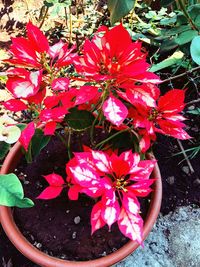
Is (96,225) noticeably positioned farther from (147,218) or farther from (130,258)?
(130,258)

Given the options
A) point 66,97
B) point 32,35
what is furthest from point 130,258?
point 32,35

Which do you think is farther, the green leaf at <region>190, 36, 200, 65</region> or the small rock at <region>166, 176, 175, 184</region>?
the small rock at <region>166, 176, 175, 184</region>

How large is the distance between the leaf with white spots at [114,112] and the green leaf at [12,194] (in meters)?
0.22

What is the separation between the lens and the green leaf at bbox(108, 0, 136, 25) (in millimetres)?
819

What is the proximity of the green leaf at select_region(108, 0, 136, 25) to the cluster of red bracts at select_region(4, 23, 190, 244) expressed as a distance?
8cm

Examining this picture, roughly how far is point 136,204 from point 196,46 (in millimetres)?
373

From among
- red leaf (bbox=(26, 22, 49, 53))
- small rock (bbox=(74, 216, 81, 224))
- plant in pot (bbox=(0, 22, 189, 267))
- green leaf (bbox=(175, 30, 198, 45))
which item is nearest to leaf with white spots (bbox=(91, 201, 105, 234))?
plant in pot (bbox=(0, 22, 189, 267))

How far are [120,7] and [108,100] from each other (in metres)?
0.24

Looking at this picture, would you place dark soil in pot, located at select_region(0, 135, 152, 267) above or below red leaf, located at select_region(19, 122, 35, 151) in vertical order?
below

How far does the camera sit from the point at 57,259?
916 mm

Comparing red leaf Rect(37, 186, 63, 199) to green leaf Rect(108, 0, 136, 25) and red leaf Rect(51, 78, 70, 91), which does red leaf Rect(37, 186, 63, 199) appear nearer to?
red leaf Rect(51, 78, 70, 91)

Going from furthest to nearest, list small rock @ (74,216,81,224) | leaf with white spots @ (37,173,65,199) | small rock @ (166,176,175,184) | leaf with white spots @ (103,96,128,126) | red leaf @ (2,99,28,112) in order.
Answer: small rock @ (166,176,175,184) < small rock @ (74,216,81,224) < leaf with white spots @ (37,173,65,199) < red leaf @ (2,99,28,112) < leaf with white spots @ (103,96,128,126)

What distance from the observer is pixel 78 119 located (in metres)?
0.82

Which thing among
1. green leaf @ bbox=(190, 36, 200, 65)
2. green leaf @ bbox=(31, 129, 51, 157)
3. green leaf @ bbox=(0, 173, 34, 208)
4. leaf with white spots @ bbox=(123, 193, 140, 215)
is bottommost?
leaf with white spots @ bbox=(123, 193, 140, 215)
